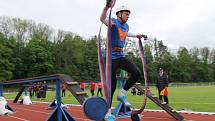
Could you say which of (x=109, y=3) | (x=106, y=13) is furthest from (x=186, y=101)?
(x=109, y=3)

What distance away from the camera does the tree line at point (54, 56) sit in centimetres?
8219

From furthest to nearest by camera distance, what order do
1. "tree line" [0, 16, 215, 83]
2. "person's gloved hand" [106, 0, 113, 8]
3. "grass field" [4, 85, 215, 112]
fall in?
"tree line" [0, 16, 215, 83], "grass field" [4, 85, 215, 112], "person's gloved hand" [106, 0, 113, 8]

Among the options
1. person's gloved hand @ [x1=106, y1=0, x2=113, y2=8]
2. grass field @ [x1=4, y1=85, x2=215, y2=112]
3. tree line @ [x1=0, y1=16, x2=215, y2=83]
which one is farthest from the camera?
tree line @ [x1=0, y1=16, x2=215, y2=83]

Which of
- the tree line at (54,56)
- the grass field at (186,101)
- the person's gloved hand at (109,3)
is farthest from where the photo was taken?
the tree line at (54,56)

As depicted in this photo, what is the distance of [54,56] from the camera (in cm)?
9075

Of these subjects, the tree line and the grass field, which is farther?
the tree line

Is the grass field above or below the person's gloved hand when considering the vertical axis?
below

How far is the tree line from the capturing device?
270ft

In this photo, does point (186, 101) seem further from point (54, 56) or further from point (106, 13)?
point (54, 56)

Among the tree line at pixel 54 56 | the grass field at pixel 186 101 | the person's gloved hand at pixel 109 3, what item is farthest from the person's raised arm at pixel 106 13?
the tree line at pixel 54 56

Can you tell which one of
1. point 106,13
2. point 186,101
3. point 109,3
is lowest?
point 186,101

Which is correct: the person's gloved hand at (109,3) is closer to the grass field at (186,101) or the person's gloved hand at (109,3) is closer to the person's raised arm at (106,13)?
the person's raised arm at (106,13)

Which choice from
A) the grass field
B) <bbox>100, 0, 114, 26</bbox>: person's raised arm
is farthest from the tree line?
<bbox>100, 0, 114, 26</bbox>: person's raised arm

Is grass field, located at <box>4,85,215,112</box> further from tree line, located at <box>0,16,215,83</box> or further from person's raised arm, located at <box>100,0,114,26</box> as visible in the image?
tree line, located at <box>0,16,215,83</box>
